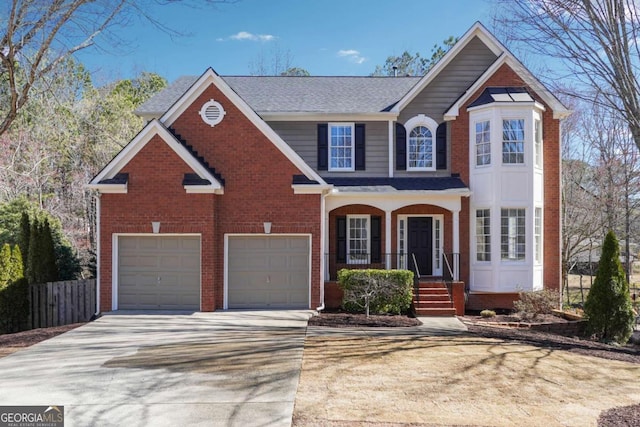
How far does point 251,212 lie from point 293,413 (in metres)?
8.47

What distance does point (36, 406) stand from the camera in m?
6.81

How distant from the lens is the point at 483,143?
54.3ft

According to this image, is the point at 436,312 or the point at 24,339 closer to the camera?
the point at 24,339

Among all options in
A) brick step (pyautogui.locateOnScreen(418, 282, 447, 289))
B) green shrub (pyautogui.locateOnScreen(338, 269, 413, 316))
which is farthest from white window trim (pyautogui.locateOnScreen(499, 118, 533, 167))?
green shrub (pyautogui.locateOnScreen(338, 269, 413, 316))

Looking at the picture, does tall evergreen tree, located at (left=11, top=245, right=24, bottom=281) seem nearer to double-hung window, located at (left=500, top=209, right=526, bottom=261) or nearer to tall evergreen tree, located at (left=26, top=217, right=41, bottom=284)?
tall evergreen tree, located at (left=26, top=217, right=41, bottom=284)

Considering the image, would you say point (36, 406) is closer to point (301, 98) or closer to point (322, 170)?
point (322, 170)

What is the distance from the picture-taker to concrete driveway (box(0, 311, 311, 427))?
655 cm

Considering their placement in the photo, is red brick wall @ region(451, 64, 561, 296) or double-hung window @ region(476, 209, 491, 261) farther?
red brick wall @ region(451, 64, 561, 296)

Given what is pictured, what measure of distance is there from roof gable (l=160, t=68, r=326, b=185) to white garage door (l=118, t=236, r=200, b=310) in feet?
11.7

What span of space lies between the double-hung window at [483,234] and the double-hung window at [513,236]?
41 cm

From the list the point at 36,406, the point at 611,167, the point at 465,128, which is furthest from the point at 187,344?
the point at 611,167

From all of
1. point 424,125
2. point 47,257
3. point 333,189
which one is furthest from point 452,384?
point 47,257

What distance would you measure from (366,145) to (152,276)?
841 centimetres

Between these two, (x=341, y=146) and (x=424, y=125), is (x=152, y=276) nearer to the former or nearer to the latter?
(x=341, y=146)
